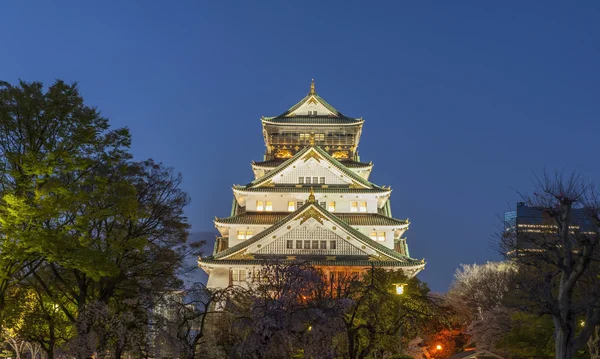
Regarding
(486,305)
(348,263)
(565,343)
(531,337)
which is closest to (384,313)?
(565,343)

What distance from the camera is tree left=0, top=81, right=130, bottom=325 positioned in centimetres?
2233

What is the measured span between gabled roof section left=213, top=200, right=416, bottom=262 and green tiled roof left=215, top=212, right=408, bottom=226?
16.0ft

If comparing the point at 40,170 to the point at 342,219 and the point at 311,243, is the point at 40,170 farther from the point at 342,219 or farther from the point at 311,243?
the point at 342,219

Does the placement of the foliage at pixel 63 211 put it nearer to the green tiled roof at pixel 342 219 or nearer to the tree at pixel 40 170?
the tree at pixel 40 170

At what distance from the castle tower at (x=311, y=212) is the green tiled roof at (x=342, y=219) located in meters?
0.09

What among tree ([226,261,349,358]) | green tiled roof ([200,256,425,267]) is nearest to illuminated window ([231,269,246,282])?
green tiled roof ([200,256,425,267])

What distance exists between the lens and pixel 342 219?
181ft

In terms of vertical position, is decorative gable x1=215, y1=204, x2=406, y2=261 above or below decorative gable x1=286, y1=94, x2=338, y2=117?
below

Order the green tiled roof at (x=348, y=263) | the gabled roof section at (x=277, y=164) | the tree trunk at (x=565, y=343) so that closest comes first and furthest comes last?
the tree trunk at (x=565, y=343) → the green tiled roof at (x=348, y=263) → the gabled roof section at (x=277, y=164)

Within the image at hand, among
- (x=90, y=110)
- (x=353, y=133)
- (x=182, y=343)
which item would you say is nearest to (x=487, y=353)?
(x=182, y=343)

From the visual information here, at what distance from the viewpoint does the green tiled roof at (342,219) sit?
53906 mm

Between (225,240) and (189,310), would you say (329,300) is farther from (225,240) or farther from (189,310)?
(225,240)

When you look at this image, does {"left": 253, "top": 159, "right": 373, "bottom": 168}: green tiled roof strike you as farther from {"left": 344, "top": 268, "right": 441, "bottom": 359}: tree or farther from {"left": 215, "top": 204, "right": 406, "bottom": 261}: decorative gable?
{"left": 344, "top": 268, "right": 441, "bottom": 359}: tree

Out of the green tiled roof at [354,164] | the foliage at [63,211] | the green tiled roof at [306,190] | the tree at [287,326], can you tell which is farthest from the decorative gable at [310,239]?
the tree at [287,326]
